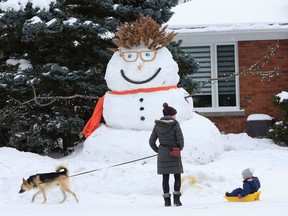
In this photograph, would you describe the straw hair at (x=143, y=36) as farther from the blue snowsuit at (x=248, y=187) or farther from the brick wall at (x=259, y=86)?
the brick wall at (x=259, y=86)

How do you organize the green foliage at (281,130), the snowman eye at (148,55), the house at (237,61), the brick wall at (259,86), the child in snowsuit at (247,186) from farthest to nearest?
→ the brick wall at (259,86), the house at (237,61), the green foliage at (281,130), the snowman eye at (148,55), the child in snowsuit at (247,186)

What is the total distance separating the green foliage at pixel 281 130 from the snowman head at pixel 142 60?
394 centimetres

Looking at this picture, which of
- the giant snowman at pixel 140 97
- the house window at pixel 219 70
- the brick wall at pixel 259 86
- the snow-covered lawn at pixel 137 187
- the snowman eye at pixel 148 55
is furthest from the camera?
the house window at pixel 219 70

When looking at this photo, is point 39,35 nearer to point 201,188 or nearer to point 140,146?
point 140,146

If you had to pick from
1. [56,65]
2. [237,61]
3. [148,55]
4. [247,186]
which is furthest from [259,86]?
[247,186]

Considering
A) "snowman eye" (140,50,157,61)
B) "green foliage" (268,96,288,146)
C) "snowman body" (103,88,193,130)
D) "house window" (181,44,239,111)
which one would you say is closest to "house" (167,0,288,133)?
"house window" (181,44,239,111)

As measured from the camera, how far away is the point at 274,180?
10414 mm

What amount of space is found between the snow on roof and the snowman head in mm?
4479

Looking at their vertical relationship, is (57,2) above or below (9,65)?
above

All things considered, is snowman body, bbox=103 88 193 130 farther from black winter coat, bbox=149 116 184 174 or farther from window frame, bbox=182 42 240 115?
window frame, bbox=182 42 240 115

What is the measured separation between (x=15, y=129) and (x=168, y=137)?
4750 millimetres

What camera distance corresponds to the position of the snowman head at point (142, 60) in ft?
36.6

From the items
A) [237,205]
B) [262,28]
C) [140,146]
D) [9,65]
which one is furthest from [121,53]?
[262,28]

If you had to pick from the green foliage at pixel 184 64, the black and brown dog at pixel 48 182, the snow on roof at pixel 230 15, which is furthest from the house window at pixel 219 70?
the black and brown dog at pixel 48 182
